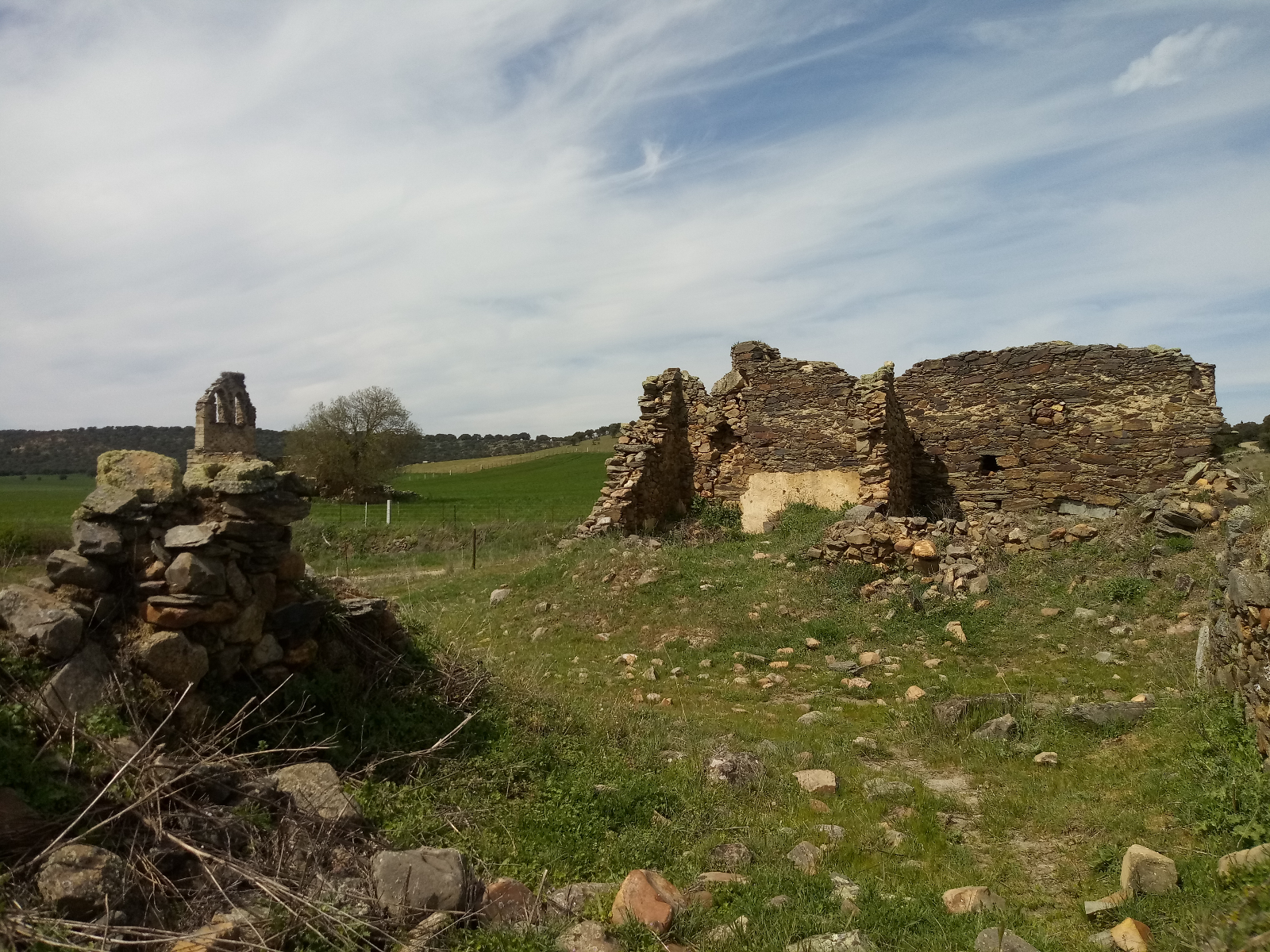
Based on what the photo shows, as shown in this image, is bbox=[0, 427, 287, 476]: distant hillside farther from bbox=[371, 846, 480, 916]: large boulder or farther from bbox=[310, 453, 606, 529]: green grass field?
bbox=[371, 846, 480, 916]: large boulder

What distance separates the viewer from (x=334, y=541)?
24.2m

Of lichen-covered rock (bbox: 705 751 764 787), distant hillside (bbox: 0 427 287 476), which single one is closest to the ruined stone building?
lichen-covered rock (bbox: 705 751 764 787)

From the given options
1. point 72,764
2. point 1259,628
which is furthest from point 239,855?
point 1259,628

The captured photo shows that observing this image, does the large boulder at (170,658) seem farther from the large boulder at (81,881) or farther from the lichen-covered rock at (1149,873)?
the lichen-covered rock at (1149,873)

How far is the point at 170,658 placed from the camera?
4582 mm

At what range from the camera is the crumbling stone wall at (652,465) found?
1486 centimetres

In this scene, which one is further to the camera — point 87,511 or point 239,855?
point 87,511

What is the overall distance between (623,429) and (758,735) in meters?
9.70

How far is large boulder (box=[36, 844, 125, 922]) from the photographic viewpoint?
10.4 ft

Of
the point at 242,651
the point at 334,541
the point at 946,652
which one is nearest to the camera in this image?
the point at 242,651

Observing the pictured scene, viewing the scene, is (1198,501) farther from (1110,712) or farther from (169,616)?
(169,616)

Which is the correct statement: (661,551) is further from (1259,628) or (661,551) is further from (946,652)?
(1259,628)

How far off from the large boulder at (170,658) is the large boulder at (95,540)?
0.52 metres

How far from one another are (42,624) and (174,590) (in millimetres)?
646
